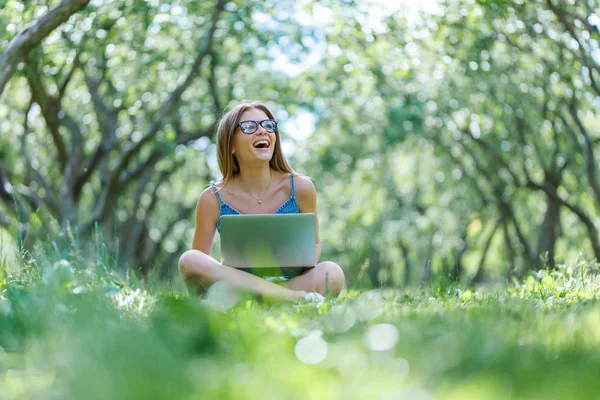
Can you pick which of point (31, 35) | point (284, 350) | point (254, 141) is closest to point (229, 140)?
point (254, 141)

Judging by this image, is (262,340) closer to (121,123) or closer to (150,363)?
(150,363)

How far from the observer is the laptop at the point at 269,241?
4.55 m

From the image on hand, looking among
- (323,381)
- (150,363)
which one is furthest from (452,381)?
(150,363)

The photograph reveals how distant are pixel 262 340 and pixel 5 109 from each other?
1156 cm

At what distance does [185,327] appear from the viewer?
2555 mm

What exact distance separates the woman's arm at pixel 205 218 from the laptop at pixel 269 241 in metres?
0.61

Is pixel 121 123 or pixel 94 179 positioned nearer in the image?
pixel 121 123

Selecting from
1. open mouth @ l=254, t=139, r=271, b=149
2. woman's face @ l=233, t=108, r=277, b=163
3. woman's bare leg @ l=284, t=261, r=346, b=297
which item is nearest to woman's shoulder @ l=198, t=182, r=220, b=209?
woman's face @ l=233, t=108, r=277, b=163

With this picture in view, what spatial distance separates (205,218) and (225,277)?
2.63 feet

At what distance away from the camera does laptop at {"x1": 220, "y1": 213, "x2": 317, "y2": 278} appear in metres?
4.55

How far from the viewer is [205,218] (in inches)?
207

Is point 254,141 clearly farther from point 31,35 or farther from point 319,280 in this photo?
point 31,35

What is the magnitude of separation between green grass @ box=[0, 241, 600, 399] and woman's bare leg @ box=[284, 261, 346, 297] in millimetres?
1289

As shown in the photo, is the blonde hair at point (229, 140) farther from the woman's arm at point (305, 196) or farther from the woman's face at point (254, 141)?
the woman's arm at point (305, 196)
